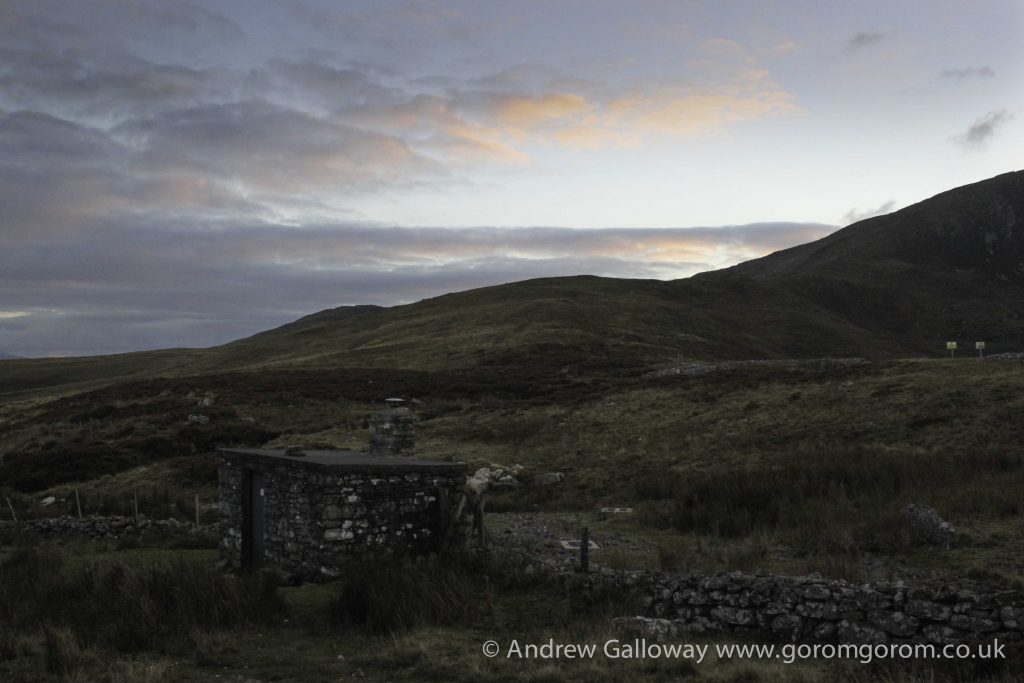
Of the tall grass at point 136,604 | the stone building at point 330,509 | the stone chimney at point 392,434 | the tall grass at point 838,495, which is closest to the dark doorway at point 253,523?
the stone building at point 330,509

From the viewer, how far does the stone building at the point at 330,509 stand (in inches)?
544

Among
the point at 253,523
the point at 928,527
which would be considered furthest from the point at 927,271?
the point at 253,523

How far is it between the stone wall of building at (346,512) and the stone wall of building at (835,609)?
5.04 meters

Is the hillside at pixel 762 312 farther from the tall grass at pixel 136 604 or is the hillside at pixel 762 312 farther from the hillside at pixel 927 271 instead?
the tall grass at pixel 136 604

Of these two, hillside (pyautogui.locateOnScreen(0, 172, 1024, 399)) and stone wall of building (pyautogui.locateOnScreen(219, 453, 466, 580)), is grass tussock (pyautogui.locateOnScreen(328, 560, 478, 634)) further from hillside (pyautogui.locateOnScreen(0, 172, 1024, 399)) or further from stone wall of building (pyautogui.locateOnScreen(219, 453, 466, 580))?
hillside (pyautogui.locateOnScreen(0, 172, 1024, 399))

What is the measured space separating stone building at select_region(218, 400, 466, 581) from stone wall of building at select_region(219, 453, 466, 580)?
0.06 ft

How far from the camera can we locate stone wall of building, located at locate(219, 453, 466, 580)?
45.3ft

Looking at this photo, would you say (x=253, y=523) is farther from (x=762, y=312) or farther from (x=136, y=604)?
(x=762, y=312)

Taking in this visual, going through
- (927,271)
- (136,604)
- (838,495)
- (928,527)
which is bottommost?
(838,495)

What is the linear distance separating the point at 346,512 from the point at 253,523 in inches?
128

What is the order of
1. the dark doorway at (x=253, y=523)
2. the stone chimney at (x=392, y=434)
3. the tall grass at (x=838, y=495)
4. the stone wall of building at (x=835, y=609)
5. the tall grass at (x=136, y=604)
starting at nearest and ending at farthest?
the stone wall of building at (x=835, y=609) → the tall grass at (x=136, y=604) → the tall grass at (x=838, y=495) → the dark doorway at (x=253, y=523) → the stone chimney at (x=392, y=434)

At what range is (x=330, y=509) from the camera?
543 inches

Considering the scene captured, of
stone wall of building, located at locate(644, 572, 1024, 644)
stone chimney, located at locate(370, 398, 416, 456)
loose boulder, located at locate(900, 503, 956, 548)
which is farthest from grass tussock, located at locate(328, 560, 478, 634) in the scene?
loose boulder, located at locate(900, 503, 956, 548)

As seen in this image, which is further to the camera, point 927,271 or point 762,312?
point 927,271
